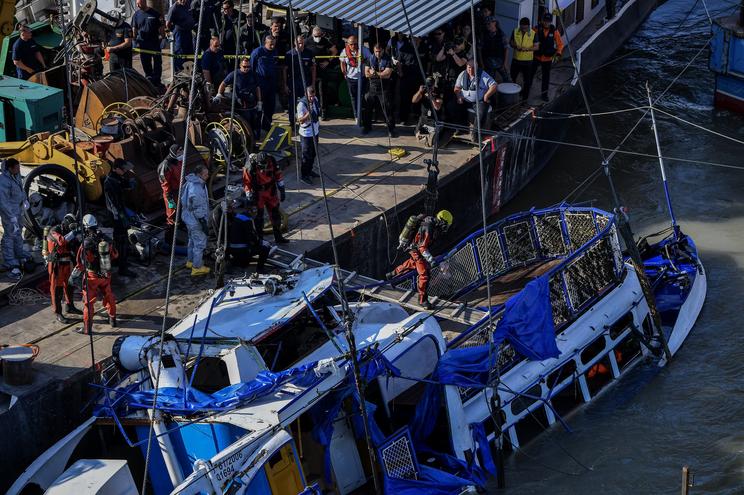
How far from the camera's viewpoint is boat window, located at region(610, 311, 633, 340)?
15.9 m

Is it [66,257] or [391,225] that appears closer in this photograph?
[66,257]

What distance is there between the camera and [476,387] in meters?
13.5

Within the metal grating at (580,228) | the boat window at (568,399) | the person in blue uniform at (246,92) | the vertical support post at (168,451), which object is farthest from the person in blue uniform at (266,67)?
the vertical support post at (168,451)

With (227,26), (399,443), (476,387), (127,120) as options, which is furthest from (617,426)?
(227,26)

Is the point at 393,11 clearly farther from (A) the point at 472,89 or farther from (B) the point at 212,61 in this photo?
(B) the point at 212,61

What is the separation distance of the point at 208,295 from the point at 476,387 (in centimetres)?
406

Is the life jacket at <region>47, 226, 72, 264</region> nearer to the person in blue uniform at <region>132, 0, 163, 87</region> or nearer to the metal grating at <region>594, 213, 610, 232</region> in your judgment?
the metal grating at <region>594, 213, 610, 232</region>

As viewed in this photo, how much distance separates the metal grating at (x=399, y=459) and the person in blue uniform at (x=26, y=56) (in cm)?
1082

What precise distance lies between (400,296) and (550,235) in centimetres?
296

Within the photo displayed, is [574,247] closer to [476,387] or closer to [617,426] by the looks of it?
[617,426]

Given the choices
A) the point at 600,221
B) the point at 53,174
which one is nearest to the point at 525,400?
the point at 600,221

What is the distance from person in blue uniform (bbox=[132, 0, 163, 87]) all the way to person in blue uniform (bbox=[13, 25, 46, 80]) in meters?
1.92

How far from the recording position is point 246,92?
19.0 m

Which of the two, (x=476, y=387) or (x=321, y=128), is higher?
(x=321, y=128)
